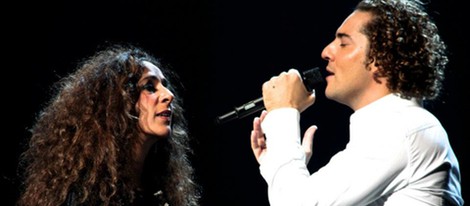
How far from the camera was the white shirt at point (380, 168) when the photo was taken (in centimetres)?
162

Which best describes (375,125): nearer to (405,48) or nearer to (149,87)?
(405,48)

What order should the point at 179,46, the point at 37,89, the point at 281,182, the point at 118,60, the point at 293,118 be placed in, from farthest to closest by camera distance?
the point at 179,46, the point at 37,89, the point at 118,60, the point at 293,118, the point at 281,182

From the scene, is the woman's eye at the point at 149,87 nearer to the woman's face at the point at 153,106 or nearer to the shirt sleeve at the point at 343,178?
the woman's face at the point at 153,106

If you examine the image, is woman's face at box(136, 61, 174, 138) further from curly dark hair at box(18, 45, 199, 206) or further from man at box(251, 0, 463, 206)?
man at box(251, 0, 463, 206)

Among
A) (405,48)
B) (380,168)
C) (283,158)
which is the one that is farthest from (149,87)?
(380,168)

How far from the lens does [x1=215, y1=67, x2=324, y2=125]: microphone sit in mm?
1945

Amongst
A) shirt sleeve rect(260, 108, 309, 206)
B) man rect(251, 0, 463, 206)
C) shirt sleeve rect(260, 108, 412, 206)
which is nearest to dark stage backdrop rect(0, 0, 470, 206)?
man rect(251, 0, 463, 206)

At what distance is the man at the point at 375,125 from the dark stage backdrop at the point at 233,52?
1.30 metres

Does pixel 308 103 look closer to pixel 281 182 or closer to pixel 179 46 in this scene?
pixel 281 182

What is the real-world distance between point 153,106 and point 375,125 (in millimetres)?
1000

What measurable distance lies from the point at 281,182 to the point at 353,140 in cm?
24

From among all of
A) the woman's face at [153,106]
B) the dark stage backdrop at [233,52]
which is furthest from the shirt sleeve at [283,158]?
the dark stage backdrop at [233,52]

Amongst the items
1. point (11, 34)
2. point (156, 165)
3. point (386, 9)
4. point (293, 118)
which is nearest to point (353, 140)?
point (293, 118)

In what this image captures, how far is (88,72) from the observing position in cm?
255
